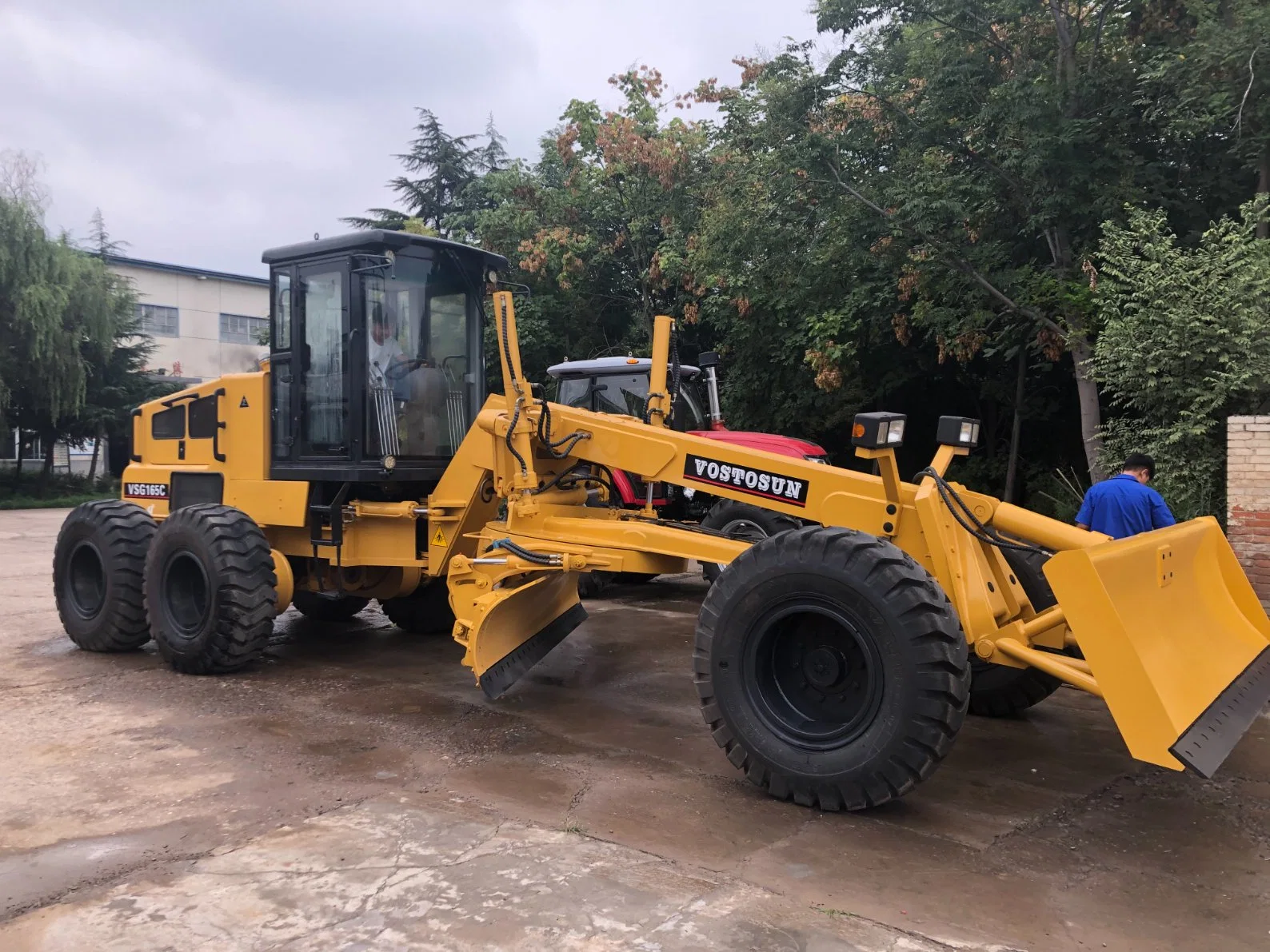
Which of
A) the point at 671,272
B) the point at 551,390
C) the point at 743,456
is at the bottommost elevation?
the point at 743,456

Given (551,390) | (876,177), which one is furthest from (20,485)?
(876,177)

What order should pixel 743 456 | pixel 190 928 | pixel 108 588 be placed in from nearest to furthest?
pixel 190 928, pixel 743 456, pixel 108 588

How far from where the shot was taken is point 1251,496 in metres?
7.93

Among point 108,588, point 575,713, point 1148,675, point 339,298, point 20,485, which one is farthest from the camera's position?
point 20,485

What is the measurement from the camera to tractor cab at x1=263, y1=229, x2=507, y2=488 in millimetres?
6559

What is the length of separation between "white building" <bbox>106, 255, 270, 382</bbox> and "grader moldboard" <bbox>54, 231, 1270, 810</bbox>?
32.6 metres

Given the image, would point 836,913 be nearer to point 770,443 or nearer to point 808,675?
point 808,675

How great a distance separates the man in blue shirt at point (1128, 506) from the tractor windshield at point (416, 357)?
4.34 m

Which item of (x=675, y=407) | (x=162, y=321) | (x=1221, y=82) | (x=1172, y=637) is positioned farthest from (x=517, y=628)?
(x=162, y=321)

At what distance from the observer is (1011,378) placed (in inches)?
588

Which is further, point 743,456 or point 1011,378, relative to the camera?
point 1011,378

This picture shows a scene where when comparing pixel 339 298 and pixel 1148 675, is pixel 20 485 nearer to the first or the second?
pixel 339 298

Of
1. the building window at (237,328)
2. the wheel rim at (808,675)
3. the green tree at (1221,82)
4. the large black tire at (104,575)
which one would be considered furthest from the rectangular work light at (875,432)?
the building window at (237,328)

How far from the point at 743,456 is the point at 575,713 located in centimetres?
195
